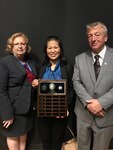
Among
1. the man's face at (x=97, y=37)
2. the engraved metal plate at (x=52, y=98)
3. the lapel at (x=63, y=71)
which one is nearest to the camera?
the man's face at (x=97, y=37)

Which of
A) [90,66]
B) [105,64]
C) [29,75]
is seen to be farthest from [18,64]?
[105,64]

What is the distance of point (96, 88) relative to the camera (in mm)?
1986

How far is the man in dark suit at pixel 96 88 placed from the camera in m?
1.96

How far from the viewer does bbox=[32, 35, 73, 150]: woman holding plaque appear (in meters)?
2.19

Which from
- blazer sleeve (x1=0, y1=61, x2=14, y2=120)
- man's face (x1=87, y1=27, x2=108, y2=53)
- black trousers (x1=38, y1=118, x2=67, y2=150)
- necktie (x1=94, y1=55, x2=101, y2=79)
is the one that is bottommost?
black trousers (x1=38, y1=118, x2=67, y2=150)

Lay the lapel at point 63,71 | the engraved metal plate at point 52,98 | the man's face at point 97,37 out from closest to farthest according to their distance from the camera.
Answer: the man's face at point 97,37, the engraved metal plate at point 52,98, the lapel at point 63,71

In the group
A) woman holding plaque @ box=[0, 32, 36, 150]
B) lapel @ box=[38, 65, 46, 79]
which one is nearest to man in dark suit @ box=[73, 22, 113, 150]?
lapel @ box=[38, 65, 46, 79]

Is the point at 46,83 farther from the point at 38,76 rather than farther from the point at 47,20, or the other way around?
the point at 47,20

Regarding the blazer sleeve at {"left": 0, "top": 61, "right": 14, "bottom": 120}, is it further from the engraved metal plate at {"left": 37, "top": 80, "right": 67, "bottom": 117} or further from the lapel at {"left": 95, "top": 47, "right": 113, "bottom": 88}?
the lapel at {"left": 95, "top": 47, "right": 113, "bottom": 88}

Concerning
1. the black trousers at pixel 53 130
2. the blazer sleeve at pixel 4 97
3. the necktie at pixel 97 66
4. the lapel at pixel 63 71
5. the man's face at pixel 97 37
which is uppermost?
the man's face at pixel 97 37

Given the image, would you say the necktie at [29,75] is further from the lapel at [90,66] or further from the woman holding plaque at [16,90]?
the lapel at [90,66]

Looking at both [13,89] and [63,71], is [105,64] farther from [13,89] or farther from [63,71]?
[13,89]

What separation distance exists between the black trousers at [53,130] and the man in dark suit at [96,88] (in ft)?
0.67

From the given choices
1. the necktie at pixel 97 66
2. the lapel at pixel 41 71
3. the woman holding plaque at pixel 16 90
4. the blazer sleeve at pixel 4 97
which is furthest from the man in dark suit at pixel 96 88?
the blazer sleeve at pixel 4 97
